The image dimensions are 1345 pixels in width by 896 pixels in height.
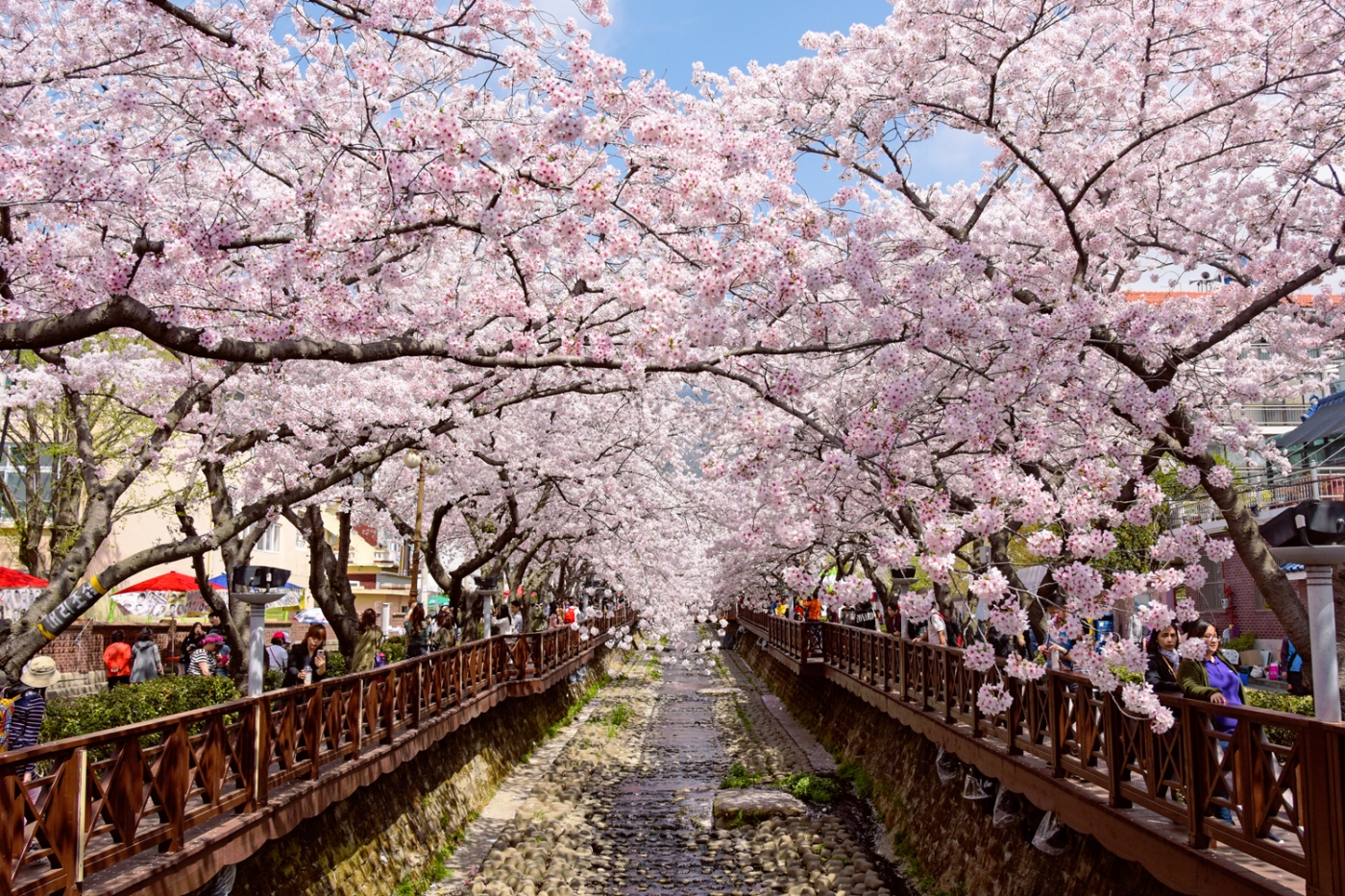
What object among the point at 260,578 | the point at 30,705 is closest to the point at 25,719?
Result: the point at 30,705

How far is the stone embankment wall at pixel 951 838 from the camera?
8.38 m

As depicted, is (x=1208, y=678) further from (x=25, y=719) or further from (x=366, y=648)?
(x=366, y=648)

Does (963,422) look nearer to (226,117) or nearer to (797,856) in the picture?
(226,117)

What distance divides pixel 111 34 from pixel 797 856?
12032 mm

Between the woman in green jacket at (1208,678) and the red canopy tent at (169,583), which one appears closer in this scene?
the woman in green jacket at (1208,678)

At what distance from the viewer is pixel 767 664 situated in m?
40.9

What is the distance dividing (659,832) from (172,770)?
1054cm

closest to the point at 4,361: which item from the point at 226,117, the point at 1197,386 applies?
the point at 226,117

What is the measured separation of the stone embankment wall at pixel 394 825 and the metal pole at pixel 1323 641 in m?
7.71

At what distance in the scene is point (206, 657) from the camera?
19391mm

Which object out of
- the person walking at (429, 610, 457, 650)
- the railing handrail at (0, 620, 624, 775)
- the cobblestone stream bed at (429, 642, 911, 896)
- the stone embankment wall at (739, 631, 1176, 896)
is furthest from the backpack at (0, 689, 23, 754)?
the stone embankment wall at (739, 631, 1176, 896)

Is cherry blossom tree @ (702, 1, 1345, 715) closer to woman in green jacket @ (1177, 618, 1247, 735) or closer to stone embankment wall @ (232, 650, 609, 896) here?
woman in green jacket @ (1177, 618, 1247, 735)

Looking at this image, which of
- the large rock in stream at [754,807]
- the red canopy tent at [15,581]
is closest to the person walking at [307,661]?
the large rock in stream at [754,807]

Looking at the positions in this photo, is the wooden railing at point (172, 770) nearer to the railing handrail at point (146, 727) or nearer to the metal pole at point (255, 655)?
the railing handrail at point (146, 727)
